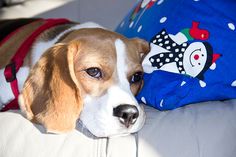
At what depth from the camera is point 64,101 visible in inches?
47.5

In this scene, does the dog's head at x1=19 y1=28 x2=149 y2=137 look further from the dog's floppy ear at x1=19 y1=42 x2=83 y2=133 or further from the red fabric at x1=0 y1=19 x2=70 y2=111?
the red fabric at x1=0 y1=19 x2=70 y2=111

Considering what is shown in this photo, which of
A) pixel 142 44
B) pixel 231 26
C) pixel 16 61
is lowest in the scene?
pixel 16 61

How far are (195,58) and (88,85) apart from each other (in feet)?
1.16

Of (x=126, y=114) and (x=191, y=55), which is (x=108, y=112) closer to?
(x=126, y=114)

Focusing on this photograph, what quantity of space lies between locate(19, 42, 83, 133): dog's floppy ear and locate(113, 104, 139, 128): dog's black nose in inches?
4.6

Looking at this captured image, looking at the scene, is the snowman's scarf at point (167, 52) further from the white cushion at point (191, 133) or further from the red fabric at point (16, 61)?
the red fabric at point (16, 61)

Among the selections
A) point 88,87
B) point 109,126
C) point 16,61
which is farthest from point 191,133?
point 16,61

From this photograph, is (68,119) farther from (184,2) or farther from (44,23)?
(44,23)

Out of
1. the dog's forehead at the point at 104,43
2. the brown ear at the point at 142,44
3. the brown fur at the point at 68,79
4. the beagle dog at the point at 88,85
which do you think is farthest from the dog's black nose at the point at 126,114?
the brown ear at the point at 142,44

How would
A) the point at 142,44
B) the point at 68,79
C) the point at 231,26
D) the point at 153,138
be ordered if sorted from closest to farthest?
1. the point at 153,138
2. the point at 68,79
3. the point at 231,26
4. the point at 142,44

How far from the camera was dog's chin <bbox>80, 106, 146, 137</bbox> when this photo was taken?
1.18 meters

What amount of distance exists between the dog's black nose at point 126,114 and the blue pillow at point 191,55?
0.10 metres

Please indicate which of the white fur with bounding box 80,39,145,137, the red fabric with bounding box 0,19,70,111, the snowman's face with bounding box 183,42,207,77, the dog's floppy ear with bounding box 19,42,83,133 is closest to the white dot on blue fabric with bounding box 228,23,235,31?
the snowman's face with bounding box 183,42,207,77

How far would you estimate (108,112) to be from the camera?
1.22 meters
